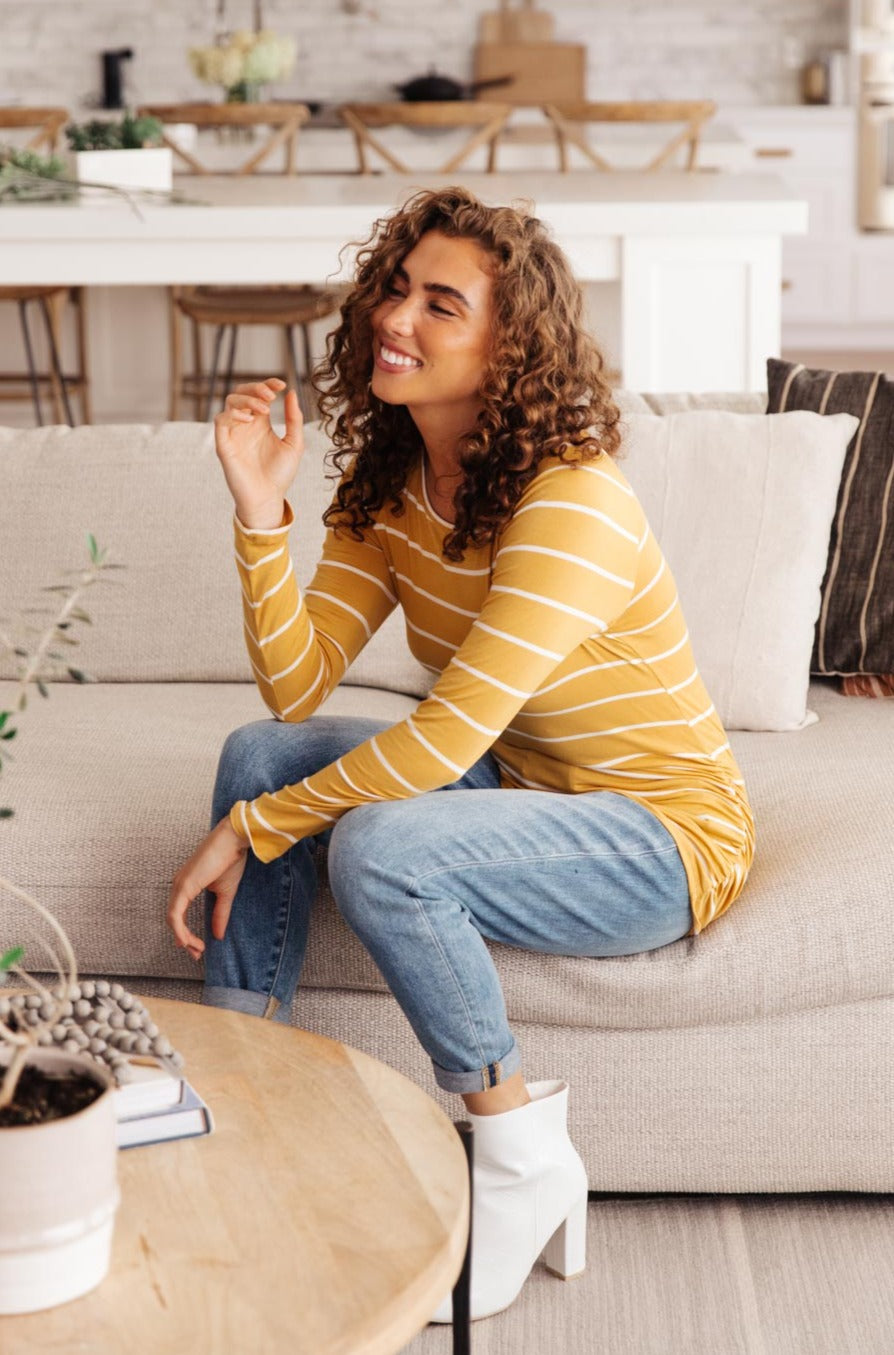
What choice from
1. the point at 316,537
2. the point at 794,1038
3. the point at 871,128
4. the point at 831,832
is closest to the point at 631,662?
the point at 831,832

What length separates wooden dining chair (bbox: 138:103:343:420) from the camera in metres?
4.50

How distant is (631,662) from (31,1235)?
0.85 m

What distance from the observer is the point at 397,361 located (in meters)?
1.52

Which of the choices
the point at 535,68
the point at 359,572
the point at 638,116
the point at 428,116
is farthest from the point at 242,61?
the point at 359,572

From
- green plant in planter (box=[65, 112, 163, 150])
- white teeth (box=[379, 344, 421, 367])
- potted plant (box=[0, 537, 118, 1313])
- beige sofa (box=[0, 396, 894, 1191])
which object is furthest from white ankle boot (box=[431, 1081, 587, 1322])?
green plant in planter (box=[65, 112, 163, 150])

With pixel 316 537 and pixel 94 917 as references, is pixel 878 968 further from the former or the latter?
pixel 316 537

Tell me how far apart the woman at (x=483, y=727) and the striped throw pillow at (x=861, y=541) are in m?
0.59

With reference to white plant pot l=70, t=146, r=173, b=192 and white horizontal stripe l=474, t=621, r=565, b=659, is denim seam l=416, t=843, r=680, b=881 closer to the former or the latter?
white horizontal stripe l=474, t=621, r=565, b=659

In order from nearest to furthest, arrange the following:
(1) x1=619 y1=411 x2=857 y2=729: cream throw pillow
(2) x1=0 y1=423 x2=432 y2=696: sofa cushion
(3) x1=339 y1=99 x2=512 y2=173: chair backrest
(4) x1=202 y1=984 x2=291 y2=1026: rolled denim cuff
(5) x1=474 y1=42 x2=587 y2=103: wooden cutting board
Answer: (4) x1=202 y1=984 x2=291 y2=1026: rolled denim cuff, (1) x1=619 y1=411 x2=857 y2=729: cream throw pillow, (2) x1=0 y1=423 x2=432 y2=696: sofa cushion, (3) x1=339 y1=99 x2=512 y2=173: chair backrest, (5) x1=474 y1=42 x2=587 y2=103: wooden cutting board

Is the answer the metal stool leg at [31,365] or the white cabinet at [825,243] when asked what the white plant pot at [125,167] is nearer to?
the metal stool leg at [31,365]

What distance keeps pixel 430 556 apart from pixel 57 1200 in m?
0.87

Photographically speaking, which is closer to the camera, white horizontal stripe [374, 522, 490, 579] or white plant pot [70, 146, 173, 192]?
white horizontal stripe [374, 522, 490, 579]

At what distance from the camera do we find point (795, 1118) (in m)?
1.67

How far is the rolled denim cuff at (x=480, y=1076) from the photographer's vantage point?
1429 mm
